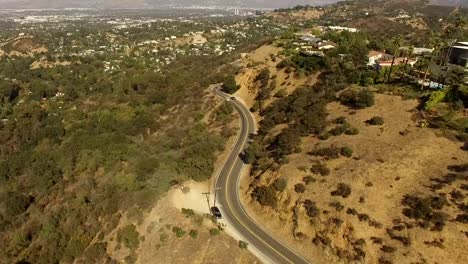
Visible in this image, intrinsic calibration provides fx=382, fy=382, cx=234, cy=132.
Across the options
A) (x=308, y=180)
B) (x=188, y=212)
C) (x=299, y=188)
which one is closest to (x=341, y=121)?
(x=308, y=180)

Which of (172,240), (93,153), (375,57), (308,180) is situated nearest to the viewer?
(172,240)

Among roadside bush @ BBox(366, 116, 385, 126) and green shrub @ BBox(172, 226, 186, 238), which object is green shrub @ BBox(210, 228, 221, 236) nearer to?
green shrub @ BBox(172, 226, 186, 238)

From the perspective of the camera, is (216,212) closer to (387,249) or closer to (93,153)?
(387,249)

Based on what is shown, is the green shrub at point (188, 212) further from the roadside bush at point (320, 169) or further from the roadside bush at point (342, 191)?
the roadside bush at point (342, 191)

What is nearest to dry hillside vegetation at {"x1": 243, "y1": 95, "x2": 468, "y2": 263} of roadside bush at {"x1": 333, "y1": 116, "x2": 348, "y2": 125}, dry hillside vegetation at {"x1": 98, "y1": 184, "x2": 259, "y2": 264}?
roadside bush at {"x1": 333, "y1": 116, "x2": 348, "y2": 125}

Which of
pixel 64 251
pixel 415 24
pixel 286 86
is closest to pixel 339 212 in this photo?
pixel 64 251

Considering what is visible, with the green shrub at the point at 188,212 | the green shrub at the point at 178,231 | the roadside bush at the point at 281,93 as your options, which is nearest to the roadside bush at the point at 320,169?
the green shrub at the point at 188,212
